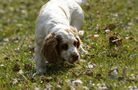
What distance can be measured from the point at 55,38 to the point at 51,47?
155 millimetres

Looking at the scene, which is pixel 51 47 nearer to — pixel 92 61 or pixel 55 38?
pixel 55 38

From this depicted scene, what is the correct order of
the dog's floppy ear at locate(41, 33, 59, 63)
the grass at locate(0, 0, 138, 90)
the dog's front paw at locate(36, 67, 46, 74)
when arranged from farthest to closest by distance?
the dog's front paw at locate(36, 67, 46, 74)
the dog's floppy ear at locate(41, 33, 59, 63)
the grass at locate(0, 0, 138, 90)

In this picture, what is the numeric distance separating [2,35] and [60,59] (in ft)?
15.4

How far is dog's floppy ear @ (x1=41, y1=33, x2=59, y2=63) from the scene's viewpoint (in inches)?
159

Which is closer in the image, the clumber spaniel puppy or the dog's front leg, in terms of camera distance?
the clumber spaniel puppy

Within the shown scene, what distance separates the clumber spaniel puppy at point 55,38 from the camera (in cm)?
409

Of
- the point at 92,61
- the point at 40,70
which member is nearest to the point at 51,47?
the point at 40,70

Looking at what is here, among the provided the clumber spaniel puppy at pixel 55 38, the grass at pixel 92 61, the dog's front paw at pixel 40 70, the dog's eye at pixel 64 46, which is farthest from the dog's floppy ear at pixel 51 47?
the dog's front paw at pixel 40 70

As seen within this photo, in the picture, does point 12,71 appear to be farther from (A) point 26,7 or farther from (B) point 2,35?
(A) point 26,7

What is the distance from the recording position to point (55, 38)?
4.04m

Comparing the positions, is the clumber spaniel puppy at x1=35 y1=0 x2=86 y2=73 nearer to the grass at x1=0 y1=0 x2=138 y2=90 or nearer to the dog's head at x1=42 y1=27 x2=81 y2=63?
the dog's head at x1=42 y1=27 x2=81 y2=63

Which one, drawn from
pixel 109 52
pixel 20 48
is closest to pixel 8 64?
pixel 20 48

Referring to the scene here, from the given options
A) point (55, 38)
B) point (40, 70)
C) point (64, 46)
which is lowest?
point (40, 70)

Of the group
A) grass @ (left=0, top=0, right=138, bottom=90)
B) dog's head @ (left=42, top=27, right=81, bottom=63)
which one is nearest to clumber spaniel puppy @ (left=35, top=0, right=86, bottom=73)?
dog's head @ (left=42, top=27, right=81, bottom=63)
